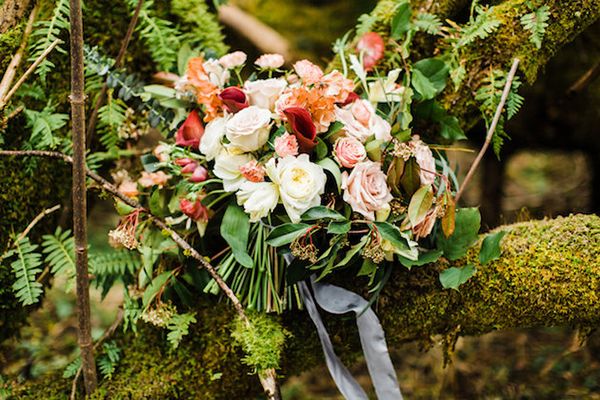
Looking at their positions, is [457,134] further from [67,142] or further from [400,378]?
[400,378]

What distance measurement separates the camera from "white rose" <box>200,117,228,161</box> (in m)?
1.51

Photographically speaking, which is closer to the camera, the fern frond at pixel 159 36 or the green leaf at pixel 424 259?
the green leaf at pixel 424 259

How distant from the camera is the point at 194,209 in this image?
1.57m

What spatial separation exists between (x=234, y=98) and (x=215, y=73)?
0.53ft

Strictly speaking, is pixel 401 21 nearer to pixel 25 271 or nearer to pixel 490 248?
pixel 490 248

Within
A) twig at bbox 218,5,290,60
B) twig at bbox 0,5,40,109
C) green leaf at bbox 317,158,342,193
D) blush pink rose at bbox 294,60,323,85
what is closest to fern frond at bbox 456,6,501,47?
blush pink rose at bbox 294,60,323,85

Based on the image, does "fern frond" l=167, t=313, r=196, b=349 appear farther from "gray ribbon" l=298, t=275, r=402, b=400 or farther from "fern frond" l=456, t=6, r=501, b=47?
"fern frond" l=456, t=6, r=501, b=47

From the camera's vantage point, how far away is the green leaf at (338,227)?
1.38m

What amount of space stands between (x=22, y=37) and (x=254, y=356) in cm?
116

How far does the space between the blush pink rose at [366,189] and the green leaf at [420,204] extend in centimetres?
6

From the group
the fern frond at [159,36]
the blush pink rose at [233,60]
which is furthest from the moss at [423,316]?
the fern frond at [159,36]

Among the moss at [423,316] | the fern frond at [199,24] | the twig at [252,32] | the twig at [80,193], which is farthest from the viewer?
the twig at [252,32]

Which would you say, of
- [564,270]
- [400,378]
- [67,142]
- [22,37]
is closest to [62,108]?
[67,142]

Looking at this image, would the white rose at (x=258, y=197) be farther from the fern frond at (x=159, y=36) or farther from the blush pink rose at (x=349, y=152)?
the fern frond at (x=159, y=36)
